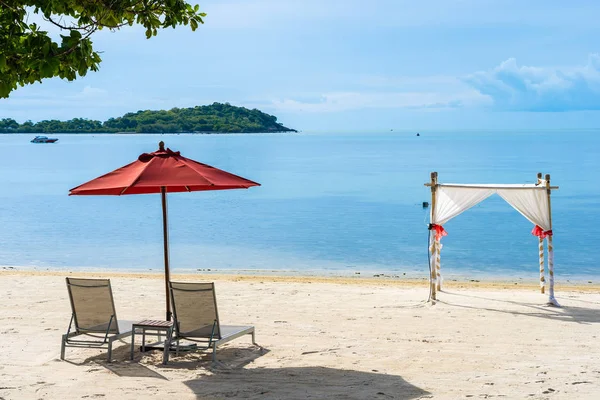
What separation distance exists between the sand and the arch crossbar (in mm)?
605

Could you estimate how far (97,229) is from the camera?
110 feet

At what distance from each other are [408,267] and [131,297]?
33.9ft

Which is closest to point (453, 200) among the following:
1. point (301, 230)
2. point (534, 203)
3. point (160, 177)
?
point (534, 203)

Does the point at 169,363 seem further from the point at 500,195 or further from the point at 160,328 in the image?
the point at 500,195

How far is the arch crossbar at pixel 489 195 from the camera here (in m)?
11.1

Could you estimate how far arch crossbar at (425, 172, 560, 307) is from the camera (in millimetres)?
11086

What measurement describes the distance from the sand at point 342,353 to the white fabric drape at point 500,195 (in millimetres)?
1206

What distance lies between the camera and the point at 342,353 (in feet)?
26.3

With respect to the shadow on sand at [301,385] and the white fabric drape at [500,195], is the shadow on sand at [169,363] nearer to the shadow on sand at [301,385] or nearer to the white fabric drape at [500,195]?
the shadow on sand at [301,385]

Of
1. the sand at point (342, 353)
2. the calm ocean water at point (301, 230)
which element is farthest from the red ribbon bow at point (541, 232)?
the calm ocean water at point (301, 230)

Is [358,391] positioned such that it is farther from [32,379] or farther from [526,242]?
[526,242]

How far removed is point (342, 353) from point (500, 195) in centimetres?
394

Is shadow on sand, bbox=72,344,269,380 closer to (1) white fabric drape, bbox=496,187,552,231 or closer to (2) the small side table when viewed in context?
(2) the small side table

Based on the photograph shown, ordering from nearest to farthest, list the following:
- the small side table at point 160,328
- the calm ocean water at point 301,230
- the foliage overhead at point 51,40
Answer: the foliage overhead at point 51,40
the small side table at point 160,328
the calm ocean water at point 301,230
